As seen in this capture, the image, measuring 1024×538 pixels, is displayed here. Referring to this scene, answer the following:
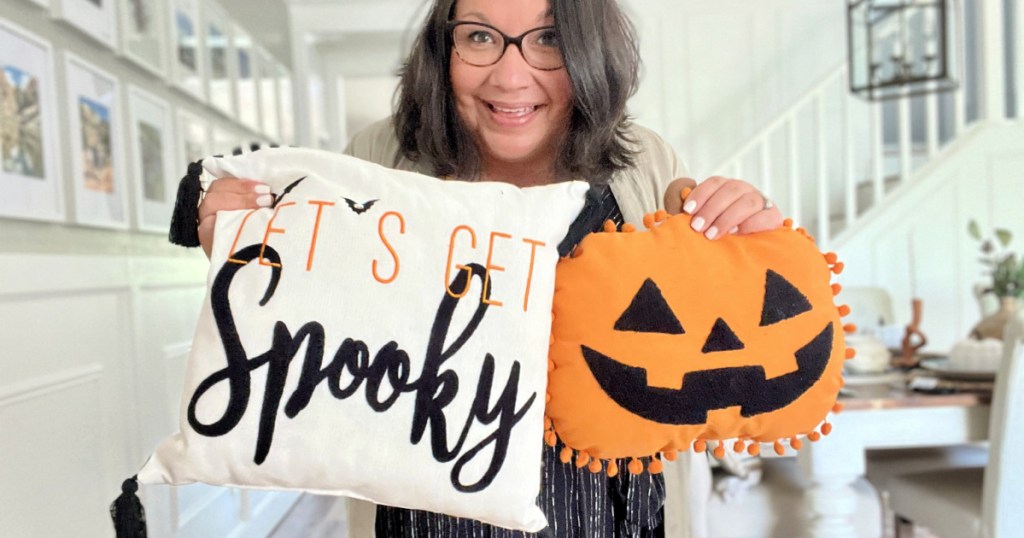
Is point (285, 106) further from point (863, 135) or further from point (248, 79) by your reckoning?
point (863, 135)

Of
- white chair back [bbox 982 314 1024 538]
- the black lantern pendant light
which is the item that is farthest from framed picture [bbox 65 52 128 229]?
the black lantern pendant light

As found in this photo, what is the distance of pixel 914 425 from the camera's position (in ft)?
5.14

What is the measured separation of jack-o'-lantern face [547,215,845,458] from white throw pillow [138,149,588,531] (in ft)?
0.15

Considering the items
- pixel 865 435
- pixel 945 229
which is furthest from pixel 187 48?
pixel 945 229

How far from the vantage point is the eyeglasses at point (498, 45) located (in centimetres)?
82

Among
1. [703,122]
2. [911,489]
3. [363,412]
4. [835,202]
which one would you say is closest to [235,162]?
[363,412]

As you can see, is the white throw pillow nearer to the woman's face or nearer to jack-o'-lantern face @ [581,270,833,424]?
jack-o'-lantern face @ [581,270,833,424]

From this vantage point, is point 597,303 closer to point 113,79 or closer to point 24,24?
point 24,24

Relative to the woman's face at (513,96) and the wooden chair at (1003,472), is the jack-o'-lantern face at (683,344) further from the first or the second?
the wooden chair at (1003,472)

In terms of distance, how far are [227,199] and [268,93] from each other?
270cm

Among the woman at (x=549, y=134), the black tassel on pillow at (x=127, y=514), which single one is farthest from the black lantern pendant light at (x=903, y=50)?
the black tassel on pillow at (x=127, y=514)

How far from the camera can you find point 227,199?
69 cm

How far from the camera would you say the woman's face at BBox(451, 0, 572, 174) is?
82cm

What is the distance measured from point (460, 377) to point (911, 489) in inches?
64.5
